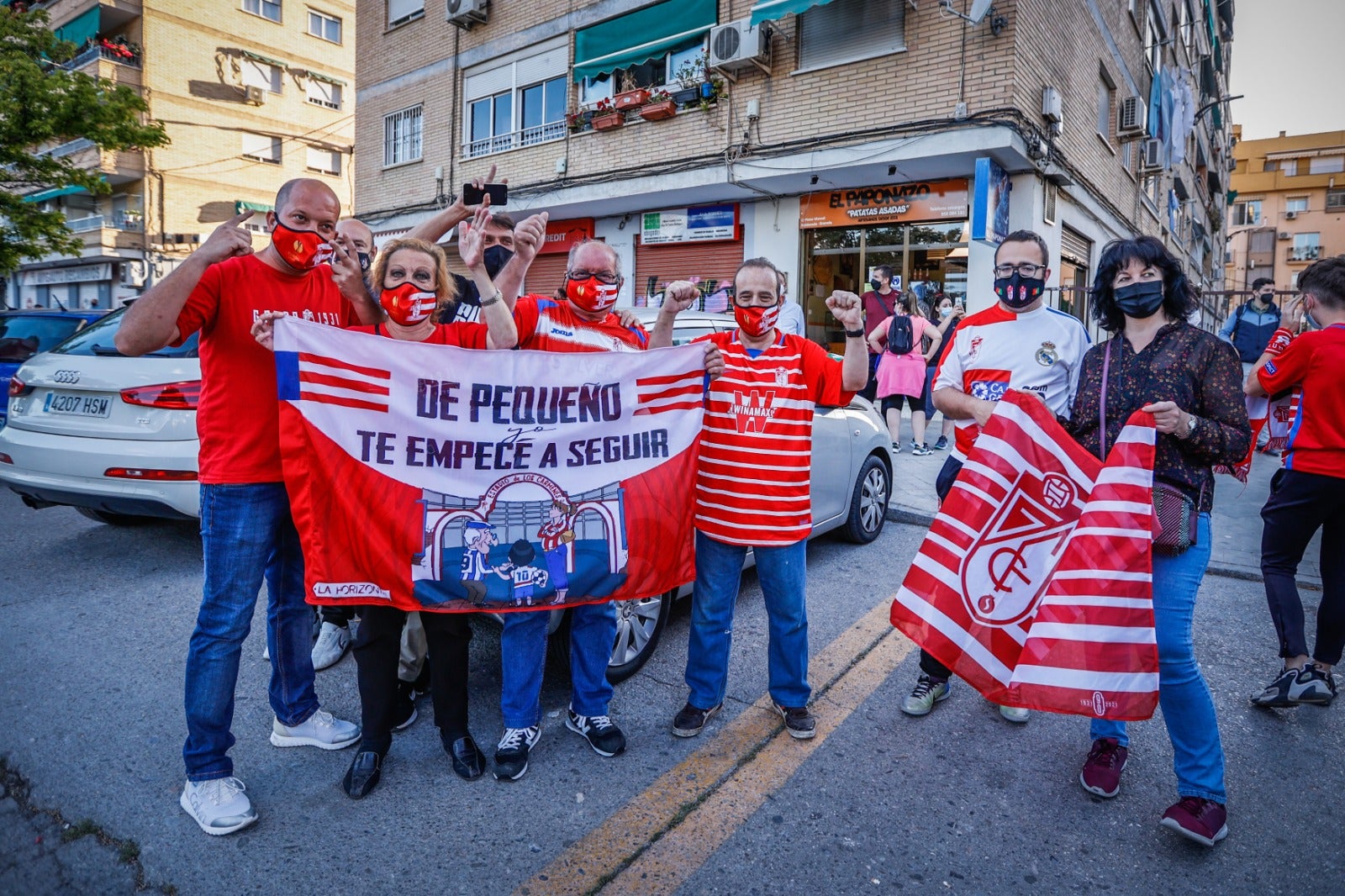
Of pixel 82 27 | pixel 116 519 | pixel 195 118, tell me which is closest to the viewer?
pixel 116 519

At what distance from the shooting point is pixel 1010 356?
10.5 feet

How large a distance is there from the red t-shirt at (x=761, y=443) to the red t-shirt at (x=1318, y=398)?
2277 mm

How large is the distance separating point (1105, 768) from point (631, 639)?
196 centimetres

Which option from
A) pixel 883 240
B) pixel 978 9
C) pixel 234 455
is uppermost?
pixel 978 9

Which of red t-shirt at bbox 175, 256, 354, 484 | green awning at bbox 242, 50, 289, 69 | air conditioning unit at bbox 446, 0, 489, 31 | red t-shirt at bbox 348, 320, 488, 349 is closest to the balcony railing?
air conditioning unit at bbox 446, 0, 489, 31

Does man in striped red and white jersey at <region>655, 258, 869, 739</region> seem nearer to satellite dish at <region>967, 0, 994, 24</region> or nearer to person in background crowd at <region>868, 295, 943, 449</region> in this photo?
person in background crowd at <region>868, 295, 943, 449</region>

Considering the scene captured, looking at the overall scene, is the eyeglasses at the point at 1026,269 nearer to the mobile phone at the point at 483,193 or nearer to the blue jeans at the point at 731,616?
the blue jeans at the point at 731,616

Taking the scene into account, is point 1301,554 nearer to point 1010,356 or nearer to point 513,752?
point 1010,356

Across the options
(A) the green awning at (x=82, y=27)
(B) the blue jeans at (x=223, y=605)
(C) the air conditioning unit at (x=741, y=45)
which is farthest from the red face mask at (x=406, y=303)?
(A) the green awning at (x=82, y=27)

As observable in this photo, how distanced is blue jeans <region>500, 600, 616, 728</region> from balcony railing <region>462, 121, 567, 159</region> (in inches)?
561

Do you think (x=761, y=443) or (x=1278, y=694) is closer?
(x=761, y=443)

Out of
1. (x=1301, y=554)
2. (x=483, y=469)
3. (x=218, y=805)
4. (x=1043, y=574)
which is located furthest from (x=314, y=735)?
(x=1301, y=554)

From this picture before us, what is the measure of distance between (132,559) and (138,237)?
92.7 ft

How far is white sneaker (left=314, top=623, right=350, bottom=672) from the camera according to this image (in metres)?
3.78
